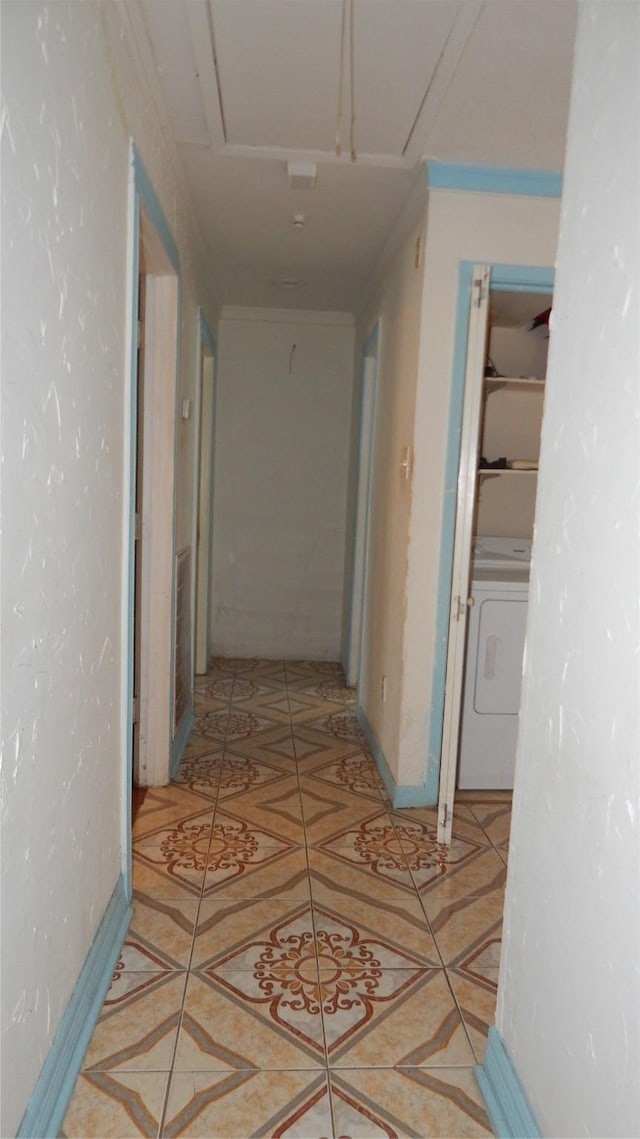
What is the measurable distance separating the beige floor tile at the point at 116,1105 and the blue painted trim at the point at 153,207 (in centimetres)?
213

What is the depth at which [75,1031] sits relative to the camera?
5.09 ft

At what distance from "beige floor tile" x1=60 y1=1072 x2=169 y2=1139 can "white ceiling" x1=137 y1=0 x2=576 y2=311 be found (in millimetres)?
2460

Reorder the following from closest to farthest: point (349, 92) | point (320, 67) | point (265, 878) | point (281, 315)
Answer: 1. point (320, 67)
2. point (349, 92)
3. point (265, 878)
4. point (281, 315)

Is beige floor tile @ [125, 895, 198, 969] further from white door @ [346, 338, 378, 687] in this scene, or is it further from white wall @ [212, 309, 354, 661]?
white wall @ [212, 309, 354, 661]

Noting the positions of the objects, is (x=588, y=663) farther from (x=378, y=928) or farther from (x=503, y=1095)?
(x=378, y=928)

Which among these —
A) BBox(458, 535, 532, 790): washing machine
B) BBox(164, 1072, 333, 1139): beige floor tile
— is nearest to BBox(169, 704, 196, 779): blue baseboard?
BBox(458, 535, 532, 790): washing machine

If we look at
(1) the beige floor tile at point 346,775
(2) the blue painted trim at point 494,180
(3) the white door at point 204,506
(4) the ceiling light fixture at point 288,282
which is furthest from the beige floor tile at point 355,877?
(4) the ceiling light fixture at point 288,282

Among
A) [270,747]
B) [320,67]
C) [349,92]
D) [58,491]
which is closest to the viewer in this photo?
[58,491]

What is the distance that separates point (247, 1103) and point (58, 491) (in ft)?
4.22

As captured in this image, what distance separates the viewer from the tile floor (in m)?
1.51

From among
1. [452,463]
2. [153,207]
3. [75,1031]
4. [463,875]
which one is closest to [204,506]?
[452,463]

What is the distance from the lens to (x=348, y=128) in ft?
7.98

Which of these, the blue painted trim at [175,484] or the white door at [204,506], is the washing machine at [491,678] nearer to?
the blue painted trim at [175,484]

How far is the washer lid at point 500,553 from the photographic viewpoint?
10.7ft
